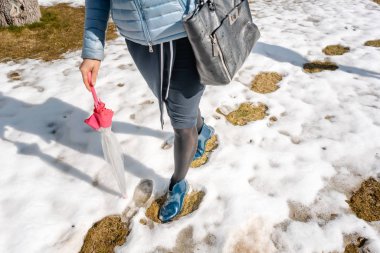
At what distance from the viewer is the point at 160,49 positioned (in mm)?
1706

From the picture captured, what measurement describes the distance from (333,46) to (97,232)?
428 centimetres

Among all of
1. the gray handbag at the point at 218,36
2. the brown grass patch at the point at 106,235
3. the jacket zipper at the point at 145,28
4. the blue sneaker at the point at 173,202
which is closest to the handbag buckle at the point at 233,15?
the gray handbag at the point at 218,36

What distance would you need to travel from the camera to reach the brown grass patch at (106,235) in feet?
7.14

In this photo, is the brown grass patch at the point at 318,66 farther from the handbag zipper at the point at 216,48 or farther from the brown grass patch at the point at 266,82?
the handbag zipper at the point at 216,48

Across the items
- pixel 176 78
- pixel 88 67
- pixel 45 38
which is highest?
pixel 88 67

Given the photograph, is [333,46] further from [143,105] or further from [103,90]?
[103,90]

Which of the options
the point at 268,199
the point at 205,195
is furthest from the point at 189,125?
the point at 268,199

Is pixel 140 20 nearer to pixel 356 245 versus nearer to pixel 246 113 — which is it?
pixel 356 245

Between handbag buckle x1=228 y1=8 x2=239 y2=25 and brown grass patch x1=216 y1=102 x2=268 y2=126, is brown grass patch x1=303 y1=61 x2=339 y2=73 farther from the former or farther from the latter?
handbag buckle x1=228 y1=8 x2=239 y2=25

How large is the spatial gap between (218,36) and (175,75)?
0.35m

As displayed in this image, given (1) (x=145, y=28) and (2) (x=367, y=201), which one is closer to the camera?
(1) (x=145, y=28)

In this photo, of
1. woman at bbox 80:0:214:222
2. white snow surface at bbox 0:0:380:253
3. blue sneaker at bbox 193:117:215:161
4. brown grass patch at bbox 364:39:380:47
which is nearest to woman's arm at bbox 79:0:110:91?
woman at bbox 80:0:214:222

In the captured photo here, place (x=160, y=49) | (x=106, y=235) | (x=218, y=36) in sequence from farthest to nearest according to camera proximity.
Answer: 1. (x=106, y=235)
2. (x=160, y=49)
3. (x=218, y=36)

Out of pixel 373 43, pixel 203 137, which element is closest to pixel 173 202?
pixel 203 137
